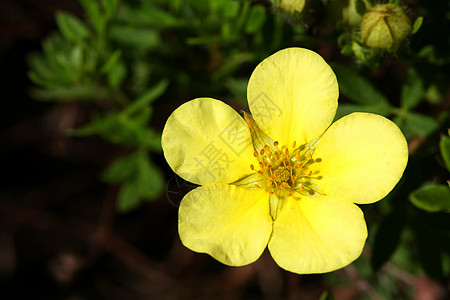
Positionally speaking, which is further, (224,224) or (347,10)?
(347,10)

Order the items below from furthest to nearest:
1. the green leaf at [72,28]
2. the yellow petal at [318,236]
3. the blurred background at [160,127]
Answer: the green leaf at [72,28], the blurred background at [160,127], the yellow petal at [318,236]

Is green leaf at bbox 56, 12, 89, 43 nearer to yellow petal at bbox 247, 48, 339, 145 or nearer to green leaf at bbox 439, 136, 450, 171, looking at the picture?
yellow petal at bbox 247, 48, 339, 145

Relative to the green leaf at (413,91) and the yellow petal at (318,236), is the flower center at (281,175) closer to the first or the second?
the yellow petal at (318,236)

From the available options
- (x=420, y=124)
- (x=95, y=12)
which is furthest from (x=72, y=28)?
(x=420, y=124)

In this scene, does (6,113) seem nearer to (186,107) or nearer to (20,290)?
(20,290)

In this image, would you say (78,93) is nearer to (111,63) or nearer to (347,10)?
(111,63)

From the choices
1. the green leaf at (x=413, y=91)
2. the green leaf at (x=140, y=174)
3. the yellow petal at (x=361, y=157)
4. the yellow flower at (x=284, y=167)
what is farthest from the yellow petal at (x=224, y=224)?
the green leaf at (x=140, y=174)

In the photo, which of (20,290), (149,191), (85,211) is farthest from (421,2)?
(20,290)
